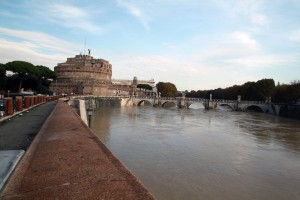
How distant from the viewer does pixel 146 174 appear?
12961mm

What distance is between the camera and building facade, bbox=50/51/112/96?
81625 millimetres

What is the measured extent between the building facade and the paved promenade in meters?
75.6

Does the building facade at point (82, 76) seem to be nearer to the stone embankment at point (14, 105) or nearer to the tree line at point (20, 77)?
the tree line at point (20, 77)

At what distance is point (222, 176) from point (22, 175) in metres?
10.00

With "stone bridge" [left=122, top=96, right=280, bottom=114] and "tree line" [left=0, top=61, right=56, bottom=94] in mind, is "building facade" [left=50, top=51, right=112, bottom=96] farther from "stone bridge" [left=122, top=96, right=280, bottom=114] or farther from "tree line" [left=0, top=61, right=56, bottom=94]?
"tree line" [left=0, top=61, right=56, bottom=94]

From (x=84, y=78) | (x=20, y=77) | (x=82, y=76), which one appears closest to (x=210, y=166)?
(x=20, y=77)

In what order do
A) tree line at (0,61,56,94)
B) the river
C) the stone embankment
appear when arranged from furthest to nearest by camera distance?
tree line at (0,61,56,94), the stone embankment, the river

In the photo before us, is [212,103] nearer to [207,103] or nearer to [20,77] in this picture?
[207,103]

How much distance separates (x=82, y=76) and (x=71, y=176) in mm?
85971

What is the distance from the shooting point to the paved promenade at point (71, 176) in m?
4.04

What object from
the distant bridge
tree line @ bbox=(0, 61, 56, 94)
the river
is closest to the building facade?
the distant bridge

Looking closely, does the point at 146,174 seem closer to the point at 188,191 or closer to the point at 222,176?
the point at 188,191

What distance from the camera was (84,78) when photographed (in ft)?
284

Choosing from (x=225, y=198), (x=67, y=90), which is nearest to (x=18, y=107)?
Result: (x=225, y=198)
